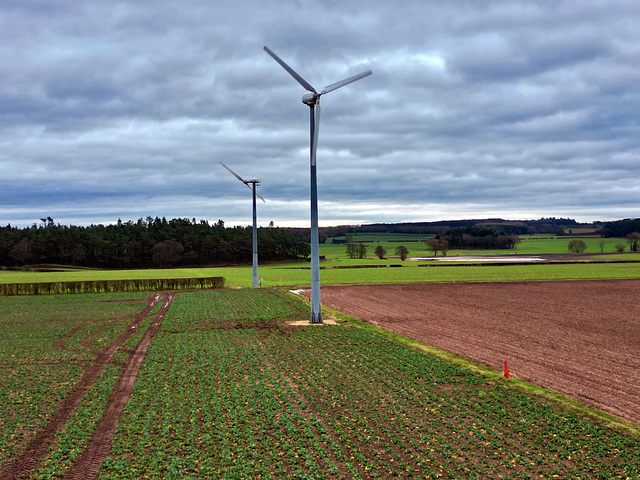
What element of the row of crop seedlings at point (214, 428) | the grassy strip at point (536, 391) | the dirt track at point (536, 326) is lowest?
the dirt track at point (536, 326)

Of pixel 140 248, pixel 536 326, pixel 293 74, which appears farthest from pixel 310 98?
pixel 140 248

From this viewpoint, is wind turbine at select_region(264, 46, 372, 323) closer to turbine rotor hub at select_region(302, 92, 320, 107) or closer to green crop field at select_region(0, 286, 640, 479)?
turbine rotor hub at select_region(302, 92, 320, 107)

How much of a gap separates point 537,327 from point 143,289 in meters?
57.1

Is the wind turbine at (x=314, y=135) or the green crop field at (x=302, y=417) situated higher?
the wind turbine at (x=314, y=135)

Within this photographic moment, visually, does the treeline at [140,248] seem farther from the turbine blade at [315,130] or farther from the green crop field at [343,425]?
the green crop field at [343,425]

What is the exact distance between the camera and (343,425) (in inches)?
648

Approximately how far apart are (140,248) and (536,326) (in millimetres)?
157907

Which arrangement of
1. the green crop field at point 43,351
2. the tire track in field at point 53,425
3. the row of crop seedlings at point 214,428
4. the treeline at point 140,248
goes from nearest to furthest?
the row of crop seedlings at point 214,428 → the tire track in field at point 53,425 → the green crop field at point 43,351 → the treeline at point 140,248

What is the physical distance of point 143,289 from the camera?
7506 cm

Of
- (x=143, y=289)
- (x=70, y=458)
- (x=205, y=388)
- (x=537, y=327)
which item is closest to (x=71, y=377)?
(x=205, y=388)

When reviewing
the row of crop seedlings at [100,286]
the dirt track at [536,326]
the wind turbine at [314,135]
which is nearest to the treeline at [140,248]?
the row of crop seedlings at [100,286]

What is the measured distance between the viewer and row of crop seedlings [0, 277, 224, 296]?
71.8 m

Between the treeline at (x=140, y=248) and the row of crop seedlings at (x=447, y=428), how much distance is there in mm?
153971

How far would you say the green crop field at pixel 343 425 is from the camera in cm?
1328
